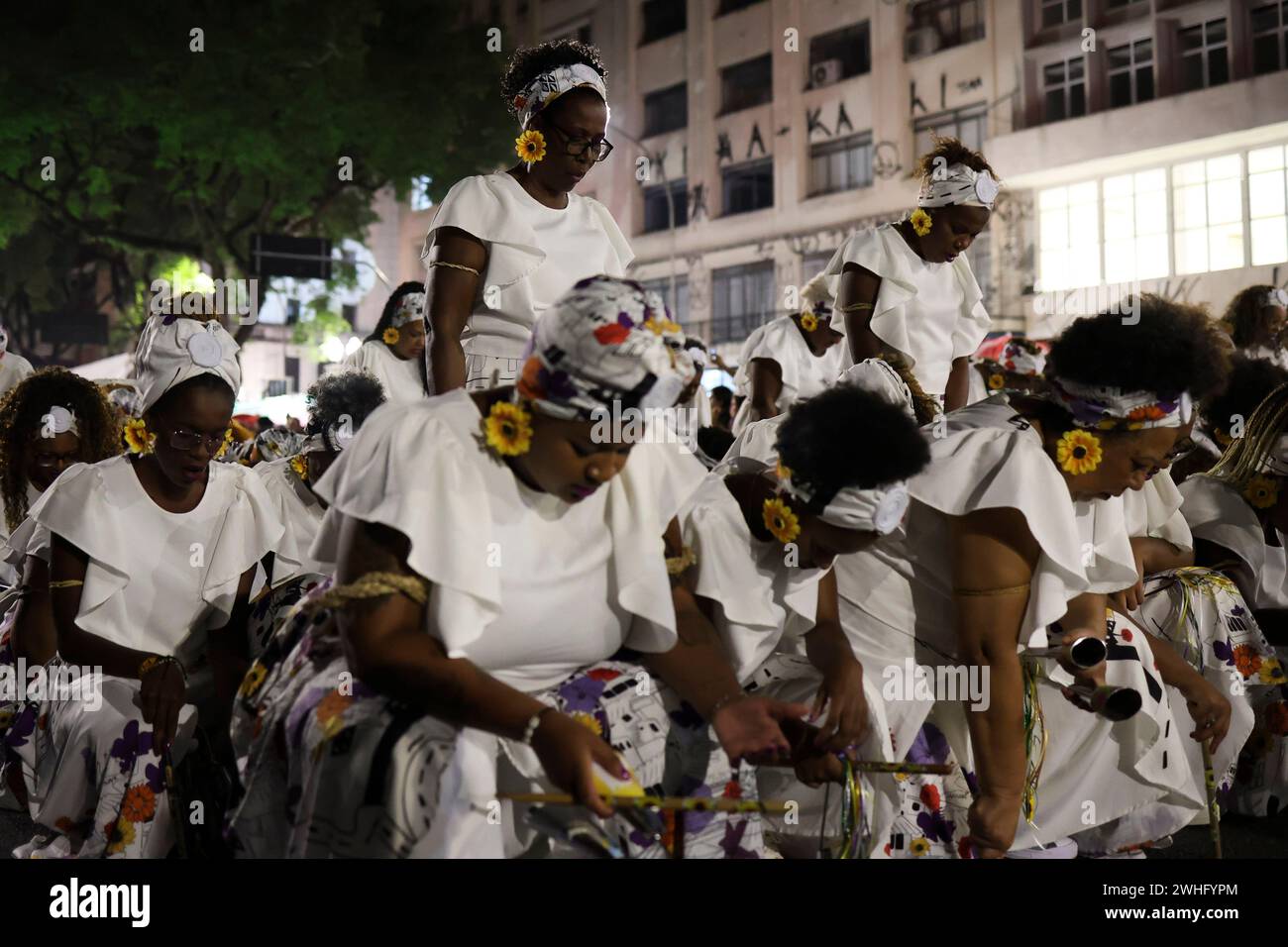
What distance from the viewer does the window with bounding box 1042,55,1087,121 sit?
2478 centimetres

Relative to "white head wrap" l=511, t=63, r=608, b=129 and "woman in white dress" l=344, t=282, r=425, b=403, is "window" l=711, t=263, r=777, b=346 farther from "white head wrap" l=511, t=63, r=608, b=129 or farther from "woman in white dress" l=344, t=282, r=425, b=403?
"white head wrap" l=511, t=63, r=608, b=129

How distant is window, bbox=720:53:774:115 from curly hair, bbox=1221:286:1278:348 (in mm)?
24421

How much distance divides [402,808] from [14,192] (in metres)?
24.0

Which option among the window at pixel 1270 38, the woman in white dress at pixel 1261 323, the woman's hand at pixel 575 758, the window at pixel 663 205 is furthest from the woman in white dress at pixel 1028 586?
the window at pixel 663 205

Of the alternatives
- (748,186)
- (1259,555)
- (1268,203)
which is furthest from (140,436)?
(748,186)

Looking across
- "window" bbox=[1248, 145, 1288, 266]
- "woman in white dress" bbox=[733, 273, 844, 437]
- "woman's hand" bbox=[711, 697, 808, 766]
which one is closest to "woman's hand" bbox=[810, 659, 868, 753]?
"woman's hand" bbox=[711, 697, 808, 766]

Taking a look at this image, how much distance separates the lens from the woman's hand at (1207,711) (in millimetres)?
4230

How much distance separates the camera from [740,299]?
105 ft

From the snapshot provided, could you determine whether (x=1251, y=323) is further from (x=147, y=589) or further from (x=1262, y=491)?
(x=147, y=589)

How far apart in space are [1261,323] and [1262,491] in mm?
3230

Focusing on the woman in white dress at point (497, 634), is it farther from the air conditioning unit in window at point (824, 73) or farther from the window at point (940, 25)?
the air conditioning unit in window at point (824, 73)

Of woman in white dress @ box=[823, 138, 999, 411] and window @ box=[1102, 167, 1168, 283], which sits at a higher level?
window @ box=[1102, 167, 1168, 283]

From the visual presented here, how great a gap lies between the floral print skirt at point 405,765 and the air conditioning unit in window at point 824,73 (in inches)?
1119

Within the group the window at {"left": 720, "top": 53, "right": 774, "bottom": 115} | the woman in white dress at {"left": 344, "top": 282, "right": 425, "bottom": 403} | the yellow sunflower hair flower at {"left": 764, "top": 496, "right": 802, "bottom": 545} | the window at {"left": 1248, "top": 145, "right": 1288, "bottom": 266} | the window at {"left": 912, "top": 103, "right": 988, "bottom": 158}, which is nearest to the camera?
the yellow sunflower hair flower at {"left": 764, "top": 496, "right": 802, "bottom": 545}
